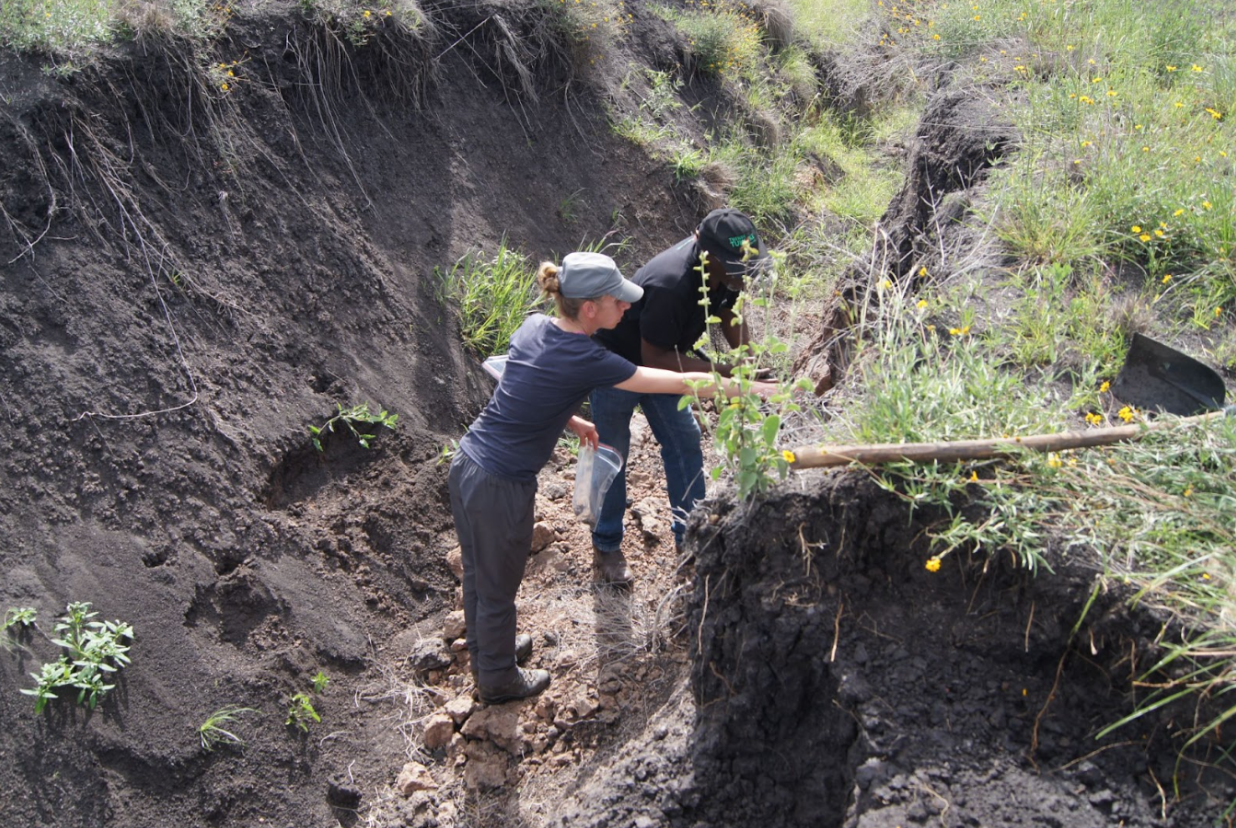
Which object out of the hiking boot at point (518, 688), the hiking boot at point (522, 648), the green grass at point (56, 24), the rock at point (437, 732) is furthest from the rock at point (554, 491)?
the green grass at point (56, 24)

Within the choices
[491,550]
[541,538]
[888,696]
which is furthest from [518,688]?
[888,696]

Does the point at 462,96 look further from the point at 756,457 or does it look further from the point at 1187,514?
the point at 1187,514

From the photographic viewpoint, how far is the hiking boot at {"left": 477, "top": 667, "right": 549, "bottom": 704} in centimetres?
398

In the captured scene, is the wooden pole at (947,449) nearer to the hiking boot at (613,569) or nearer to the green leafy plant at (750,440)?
the green leafy plant at (750,440)

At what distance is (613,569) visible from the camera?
4555mm

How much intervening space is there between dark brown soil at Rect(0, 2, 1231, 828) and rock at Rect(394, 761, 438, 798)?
1.4 inches

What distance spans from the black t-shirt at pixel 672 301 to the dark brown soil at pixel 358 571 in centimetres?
107

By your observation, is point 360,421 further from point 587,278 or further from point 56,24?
point 56,24

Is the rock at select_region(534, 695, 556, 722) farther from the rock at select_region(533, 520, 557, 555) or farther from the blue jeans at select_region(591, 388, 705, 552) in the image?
the rock at select_region(533, 520, 557, 555)

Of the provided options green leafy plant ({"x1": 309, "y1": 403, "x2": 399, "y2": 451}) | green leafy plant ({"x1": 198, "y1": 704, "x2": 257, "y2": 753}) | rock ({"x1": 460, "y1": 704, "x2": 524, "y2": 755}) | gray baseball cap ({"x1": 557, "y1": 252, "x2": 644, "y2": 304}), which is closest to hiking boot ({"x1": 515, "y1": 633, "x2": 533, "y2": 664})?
rock ({"x1": 460, "y1": 704, "x2": 524, "y2": 755})

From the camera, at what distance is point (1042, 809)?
7.43 feet

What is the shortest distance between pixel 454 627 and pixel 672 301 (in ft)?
6.16

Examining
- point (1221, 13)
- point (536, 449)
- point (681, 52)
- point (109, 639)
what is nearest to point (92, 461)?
point (109, 639)

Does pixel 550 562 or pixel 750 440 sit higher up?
pixel 750 440
